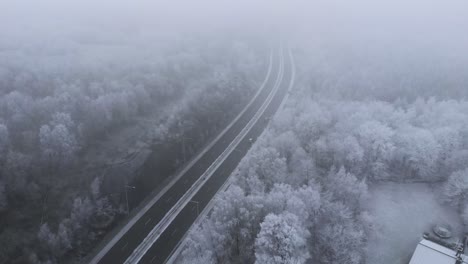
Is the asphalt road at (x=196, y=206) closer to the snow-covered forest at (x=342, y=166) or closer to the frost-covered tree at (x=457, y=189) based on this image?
the snow-covered forest at (x=342, y=166)

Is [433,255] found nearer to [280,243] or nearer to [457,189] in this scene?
[457,189]

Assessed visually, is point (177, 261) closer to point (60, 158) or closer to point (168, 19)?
point (60, 158)

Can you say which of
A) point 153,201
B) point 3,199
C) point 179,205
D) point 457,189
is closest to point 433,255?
point 457,189

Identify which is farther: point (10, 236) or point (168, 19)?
point (168, 19)

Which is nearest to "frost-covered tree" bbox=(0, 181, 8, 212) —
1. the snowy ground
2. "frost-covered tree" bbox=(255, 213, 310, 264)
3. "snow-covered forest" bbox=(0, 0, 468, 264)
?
"snow-covered forest" bbox=(0, 0, 468, 264)

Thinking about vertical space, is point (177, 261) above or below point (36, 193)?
below

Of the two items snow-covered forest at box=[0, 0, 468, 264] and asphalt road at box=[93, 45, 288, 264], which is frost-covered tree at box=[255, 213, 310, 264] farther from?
asphalt road at box=[93, 45, 288, 264]

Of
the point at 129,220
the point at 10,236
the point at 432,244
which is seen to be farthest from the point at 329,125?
the point at 10,236
